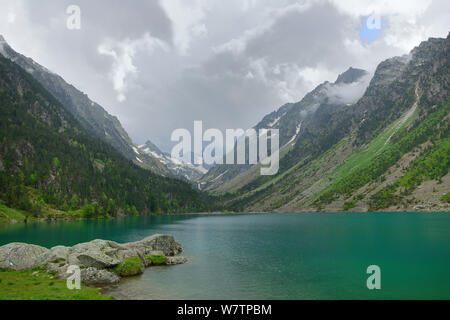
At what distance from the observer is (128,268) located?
134 ft

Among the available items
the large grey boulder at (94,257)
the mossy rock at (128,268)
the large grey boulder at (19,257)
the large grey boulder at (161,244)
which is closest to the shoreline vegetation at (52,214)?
the large grey boulder at (161,244)

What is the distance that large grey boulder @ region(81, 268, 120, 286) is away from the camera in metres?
36.0

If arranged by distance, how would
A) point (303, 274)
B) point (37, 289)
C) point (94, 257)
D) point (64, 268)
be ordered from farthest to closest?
point (303, 274), point (94, 257), point (64, 268), point (37, 289)

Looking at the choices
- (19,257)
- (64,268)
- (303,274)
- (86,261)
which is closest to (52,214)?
(19,257)

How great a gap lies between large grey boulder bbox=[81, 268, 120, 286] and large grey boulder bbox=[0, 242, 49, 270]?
10.3 metres

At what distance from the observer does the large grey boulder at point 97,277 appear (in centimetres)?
3597

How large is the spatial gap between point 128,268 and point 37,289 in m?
12.6

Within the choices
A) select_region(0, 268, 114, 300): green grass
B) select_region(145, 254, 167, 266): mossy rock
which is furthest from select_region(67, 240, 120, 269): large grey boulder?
select_region(145, 254, 167, 266): mossy rock

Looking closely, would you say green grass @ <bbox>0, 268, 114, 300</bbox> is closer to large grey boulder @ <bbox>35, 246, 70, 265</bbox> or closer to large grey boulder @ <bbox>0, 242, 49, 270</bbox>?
large grey boulder @ <bbox>0, 242, 49, 270</bbox>

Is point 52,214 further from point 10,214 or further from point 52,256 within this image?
point 52,256
